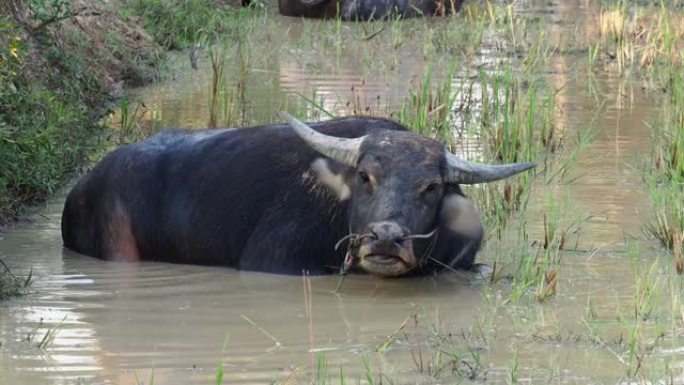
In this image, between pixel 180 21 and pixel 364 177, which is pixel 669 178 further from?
pixel 180 21

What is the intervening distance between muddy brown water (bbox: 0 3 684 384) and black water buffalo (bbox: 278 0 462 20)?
6176 mm

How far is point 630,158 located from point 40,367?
4.31 m

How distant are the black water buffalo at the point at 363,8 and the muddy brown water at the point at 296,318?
20.3 feet

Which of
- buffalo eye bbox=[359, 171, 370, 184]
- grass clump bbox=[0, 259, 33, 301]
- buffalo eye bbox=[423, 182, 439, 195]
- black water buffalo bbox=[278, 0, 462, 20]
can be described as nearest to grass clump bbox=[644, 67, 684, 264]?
buffalo eye bbox=[423, 182, 439, 195]

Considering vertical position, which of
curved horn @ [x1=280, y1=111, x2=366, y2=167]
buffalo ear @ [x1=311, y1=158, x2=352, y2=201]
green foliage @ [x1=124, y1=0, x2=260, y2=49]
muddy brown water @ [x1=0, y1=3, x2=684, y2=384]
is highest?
green foliage @ [x1=124, y1=0, x2=260, y2=49]

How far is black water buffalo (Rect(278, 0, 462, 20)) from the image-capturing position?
43.9 feet

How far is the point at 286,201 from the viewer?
6.12m

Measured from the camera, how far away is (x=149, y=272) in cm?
600

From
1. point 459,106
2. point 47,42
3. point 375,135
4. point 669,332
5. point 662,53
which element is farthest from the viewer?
point 662,53

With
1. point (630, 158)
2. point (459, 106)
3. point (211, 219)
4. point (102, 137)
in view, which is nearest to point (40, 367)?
point (211, 219)

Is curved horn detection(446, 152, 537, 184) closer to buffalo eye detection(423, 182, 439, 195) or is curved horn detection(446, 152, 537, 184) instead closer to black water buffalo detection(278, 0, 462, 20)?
buffalo eye detection(423, 182, 439, 195)

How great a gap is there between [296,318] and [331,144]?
1.04 metres

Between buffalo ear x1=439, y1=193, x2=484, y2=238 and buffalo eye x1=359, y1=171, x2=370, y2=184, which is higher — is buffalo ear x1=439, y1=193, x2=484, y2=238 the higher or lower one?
the lower one

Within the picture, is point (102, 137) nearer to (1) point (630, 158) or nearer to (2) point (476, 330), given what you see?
(1) point (630, 158)
